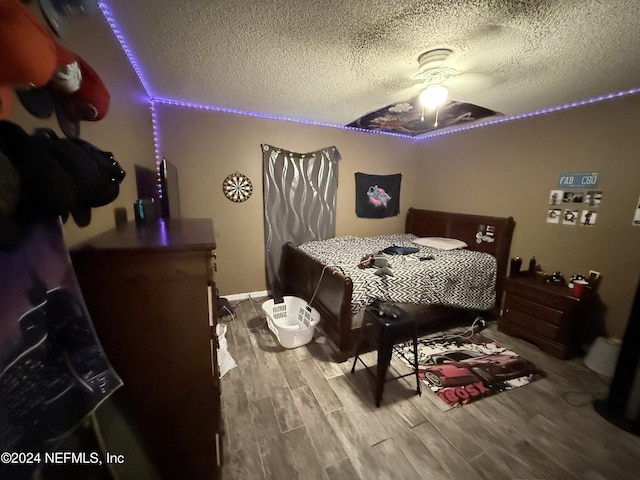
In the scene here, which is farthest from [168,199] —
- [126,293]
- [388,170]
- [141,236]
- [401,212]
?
[401,212]

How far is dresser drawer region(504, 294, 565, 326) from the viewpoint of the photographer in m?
2.35

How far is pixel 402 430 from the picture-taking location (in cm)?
163

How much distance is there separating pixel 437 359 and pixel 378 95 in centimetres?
259

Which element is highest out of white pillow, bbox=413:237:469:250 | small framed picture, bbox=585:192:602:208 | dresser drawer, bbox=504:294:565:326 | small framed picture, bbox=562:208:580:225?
small framed picture, bbox=585:192:602:208

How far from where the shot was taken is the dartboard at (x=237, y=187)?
3242 mm

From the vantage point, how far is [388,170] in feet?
13.7

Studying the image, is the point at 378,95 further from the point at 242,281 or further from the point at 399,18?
the point at 242,281

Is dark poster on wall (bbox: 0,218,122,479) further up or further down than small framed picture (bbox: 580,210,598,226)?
further down

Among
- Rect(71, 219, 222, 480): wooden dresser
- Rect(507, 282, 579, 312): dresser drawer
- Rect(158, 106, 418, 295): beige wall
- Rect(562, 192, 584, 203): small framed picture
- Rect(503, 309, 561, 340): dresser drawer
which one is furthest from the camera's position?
Rect(158, 106, 418, 295): beige wall

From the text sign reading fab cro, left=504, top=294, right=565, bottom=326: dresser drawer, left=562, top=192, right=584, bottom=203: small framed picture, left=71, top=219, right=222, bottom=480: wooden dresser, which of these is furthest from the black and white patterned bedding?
left=71, top=219, right=222, bottom=480: wooden dresser

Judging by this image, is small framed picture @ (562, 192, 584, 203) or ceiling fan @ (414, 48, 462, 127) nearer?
ceiling fan @ (414, 48, 462, 127)

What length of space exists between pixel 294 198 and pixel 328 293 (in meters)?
1.68

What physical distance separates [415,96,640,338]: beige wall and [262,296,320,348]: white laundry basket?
258 cm

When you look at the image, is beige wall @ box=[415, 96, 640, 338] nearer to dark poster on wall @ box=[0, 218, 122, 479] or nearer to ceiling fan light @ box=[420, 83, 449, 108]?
ceiling fan light @ box=[420, 83, 449, 108]
